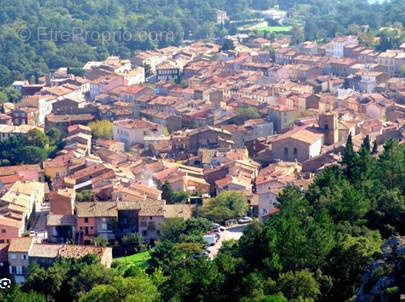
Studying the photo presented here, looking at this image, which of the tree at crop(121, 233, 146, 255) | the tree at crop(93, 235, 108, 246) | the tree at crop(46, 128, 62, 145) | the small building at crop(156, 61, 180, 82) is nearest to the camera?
the tree at crop(93, 235, 108, 246)

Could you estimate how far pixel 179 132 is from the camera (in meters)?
37.9

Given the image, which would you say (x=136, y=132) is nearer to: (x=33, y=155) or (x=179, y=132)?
(x=179, y=132)

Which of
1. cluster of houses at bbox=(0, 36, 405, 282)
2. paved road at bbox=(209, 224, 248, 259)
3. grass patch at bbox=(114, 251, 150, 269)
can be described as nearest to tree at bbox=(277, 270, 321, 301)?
paved road at bbox=(209, 224, 248, 259)

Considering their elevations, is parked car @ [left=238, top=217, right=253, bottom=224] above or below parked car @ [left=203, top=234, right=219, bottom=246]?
below

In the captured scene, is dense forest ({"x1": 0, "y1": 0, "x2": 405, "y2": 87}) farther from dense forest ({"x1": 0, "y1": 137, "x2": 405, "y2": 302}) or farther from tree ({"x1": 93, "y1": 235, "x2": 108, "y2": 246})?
dense forest ({"x1": 0, "y1": 137, "x2": 405, "y2": 302})

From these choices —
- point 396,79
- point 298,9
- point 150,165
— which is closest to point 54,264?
point 150,165

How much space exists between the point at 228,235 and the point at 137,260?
8.03 ft

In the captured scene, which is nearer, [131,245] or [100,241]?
[100,241]

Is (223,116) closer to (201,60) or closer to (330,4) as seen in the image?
(201,60)

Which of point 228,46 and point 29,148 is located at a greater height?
point 29,148

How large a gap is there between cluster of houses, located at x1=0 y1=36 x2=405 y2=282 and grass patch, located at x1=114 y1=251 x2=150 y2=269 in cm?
52

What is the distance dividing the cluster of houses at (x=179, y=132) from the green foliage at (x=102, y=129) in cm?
28

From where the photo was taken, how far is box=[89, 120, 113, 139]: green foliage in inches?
1526

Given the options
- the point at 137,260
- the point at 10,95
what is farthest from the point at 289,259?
the point at 10,95
